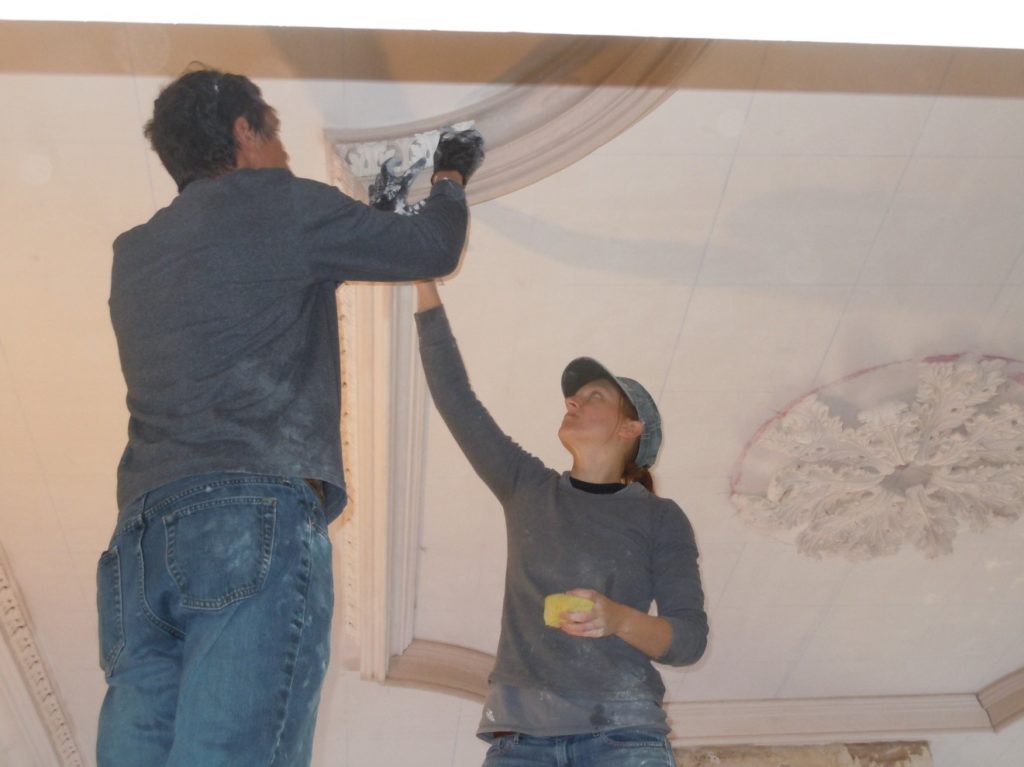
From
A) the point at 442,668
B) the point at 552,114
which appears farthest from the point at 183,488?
the point at 442,668

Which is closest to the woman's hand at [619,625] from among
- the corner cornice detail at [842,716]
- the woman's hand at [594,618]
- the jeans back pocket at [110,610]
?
the woman's hand at [594,618]

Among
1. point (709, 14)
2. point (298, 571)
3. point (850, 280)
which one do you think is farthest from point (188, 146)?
point (850, 280)

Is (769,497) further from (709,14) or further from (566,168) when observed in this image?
(709,14)

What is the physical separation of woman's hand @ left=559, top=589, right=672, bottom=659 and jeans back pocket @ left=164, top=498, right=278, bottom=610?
610 millimetres

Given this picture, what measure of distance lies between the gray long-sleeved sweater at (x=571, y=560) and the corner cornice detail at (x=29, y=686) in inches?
97.0

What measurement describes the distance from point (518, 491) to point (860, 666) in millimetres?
3063

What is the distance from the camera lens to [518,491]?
2453 mm

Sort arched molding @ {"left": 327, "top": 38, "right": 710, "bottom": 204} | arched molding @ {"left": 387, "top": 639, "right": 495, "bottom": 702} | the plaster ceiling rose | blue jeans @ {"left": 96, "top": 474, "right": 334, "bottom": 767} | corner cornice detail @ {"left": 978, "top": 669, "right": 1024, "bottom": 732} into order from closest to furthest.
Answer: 1. blue jeans @ {"left": 96, "top": 474, "right": 334, "bottom": 767}
2. arched molding @ {"left": 327, "top": 38, "right": 710, "bottom": 204}
3. the plaster ceiling rose
4. arched molding @ {"left": 387, "top": 639, "right": 495, "bottom": 702}
5. corner cornice detail @ {"left": 978, "top": 669, "right": 1024, "bottom": 732}

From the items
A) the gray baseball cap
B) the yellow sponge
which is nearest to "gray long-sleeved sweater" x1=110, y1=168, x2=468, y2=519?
the yellow sponge

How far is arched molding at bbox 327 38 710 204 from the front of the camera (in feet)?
9.35

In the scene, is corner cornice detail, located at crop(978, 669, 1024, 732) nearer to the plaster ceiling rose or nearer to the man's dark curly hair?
the plaster ceiling rose

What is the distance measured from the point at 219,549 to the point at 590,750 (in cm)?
78

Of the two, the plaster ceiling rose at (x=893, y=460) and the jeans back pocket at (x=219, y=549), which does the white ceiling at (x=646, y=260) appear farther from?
the jeans back pocket at (x=219, y=549)

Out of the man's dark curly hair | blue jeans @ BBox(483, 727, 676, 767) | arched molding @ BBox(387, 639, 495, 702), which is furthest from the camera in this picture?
arched molding @ BBox(387, 639, 495, 702)
